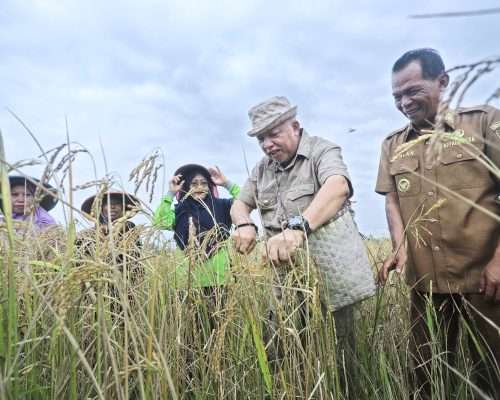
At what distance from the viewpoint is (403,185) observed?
2.20 metres

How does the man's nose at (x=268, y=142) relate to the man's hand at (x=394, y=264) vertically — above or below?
above

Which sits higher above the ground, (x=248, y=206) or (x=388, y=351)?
(x=248, y=206)

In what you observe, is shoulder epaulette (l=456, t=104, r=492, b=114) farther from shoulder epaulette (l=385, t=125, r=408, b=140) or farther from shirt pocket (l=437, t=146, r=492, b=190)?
shoulder epaulette (l=385, t=125, r=408, b=140)

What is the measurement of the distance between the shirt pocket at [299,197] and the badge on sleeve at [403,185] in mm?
437

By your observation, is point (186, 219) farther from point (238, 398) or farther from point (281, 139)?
point (238, 398)

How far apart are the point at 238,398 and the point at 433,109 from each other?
1.48 m

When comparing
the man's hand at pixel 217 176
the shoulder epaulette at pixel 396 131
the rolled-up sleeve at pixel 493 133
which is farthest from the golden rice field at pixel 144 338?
the man's hand at pixel 217 176

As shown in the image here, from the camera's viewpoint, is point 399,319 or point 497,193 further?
point 399,319

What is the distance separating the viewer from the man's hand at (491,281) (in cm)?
177

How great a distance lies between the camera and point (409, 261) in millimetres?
2207

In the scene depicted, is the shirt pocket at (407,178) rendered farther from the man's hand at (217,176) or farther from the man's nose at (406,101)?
the man's hand at (217,176)

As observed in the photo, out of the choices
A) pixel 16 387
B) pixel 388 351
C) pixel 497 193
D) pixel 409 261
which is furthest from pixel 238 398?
pixel 497 193

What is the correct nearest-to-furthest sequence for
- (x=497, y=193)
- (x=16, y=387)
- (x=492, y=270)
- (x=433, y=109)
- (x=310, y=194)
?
1. (x=16, y=387)
2. (x=492, y=270)
3. (x=497, y=193)
4. (x=433, y=109)
5. (x=310, y=194)

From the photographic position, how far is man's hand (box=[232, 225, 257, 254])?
1.91 m
